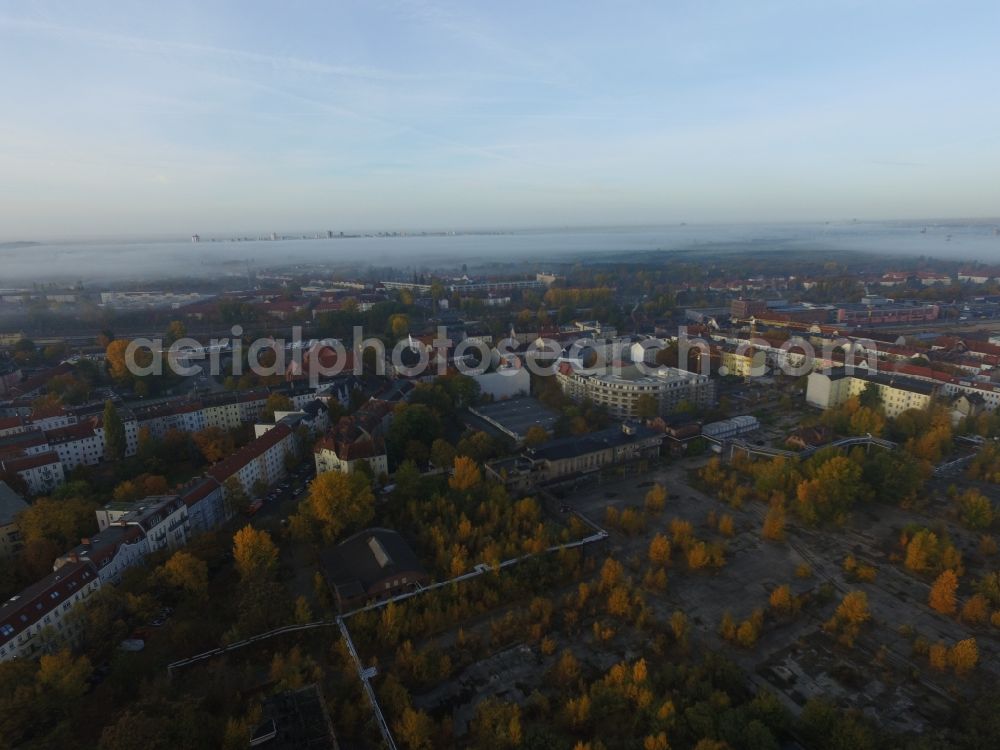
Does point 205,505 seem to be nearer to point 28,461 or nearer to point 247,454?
point 247,454

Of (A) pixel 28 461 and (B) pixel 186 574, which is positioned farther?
(A) pixel 28 461

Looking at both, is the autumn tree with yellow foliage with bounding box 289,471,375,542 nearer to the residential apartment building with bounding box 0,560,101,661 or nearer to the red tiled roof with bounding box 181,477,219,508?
the red tiled roof with bounding box 181,477,219,508

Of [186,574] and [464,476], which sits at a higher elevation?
[464,476]

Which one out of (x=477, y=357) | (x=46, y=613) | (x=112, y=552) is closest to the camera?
(x=46, y=613)

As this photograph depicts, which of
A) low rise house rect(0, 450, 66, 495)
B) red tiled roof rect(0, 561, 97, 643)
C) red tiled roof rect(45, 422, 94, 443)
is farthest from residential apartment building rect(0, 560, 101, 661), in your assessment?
red tiled roof rect(45, 422, 94, 443)

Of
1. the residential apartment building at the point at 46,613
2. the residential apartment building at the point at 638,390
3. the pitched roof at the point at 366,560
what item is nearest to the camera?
the residential apartment building at the point at 46,613

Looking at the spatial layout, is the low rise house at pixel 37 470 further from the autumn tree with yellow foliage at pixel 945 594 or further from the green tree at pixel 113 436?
the autumn tree with yellow foliage at pixel 945 594

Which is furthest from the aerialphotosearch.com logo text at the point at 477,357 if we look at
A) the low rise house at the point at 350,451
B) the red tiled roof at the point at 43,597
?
the red tiled roof at the point at 43,597

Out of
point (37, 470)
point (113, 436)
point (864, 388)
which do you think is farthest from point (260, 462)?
point (864, 388)

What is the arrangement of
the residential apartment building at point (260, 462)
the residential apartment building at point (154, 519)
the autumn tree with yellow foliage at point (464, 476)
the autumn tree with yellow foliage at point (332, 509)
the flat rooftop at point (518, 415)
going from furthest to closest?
the flat rooftop at point (518, 415) < the residential apartment building at point (260, 462) < the autumn tree with yellow foliage at point (464, 476) < the autumn tree with yellow foliage at point (332, 509) < the residential apartment building at point (154, 519)
